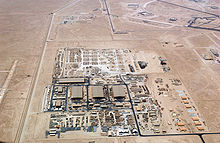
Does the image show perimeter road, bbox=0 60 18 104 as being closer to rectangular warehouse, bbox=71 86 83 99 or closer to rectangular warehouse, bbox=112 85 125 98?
rectangular warehouse, bbox=71 86 83 99

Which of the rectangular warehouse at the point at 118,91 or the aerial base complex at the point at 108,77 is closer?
the aerial base complex at the point at 108,77

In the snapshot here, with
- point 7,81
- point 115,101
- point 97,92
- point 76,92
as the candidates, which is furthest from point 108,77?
point 7,81

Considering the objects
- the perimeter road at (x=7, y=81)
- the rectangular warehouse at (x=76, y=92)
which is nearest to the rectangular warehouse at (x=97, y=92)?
the rectangular warehouse at (x=76, y=92)

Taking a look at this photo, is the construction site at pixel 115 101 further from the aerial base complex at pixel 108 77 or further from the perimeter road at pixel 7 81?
the perimeter road at pixel 7 81

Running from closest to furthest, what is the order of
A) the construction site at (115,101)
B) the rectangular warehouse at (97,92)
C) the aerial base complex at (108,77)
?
the aerial base complex at (108,77), the construction site at (115,101), the rectangular warehouse at (97,92)

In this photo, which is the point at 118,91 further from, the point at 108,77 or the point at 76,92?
the point at 76,92

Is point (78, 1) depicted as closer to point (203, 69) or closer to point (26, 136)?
point (203, 69)
